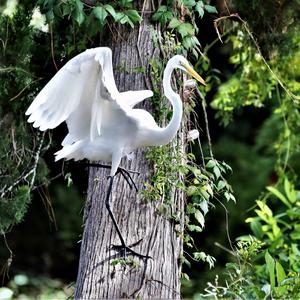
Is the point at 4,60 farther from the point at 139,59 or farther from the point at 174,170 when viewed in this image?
the point at 174,170

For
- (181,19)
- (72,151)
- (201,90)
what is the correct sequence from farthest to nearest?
(201,90) < (181,19) < (72,151)

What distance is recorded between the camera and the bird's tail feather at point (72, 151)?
3.06m

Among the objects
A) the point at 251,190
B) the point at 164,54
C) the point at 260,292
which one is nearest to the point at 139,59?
the point at 164,54

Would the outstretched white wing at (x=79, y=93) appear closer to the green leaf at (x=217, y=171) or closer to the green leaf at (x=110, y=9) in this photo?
the green leaf at (x=110, y=9)

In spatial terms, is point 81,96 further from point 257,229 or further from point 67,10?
point 257,229

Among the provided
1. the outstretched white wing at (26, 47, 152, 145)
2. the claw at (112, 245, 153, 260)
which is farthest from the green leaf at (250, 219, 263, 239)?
the outstretched white wing at (26, 47, 152, 145)

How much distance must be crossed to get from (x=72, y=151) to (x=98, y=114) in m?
0.19

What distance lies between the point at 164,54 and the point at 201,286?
368cm

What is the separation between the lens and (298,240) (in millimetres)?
5129

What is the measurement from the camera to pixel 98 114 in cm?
301

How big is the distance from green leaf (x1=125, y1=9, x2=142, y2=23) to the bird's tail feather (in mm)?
652

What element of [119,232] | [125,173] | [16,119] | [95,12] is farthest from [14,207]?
[95,12]

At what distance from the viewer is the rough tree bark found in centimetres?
312

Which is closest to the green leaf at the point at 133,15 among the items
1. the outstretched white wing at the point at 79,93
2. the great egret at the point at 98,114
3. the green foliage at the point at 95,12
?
the green foliage at the point at 95,12
